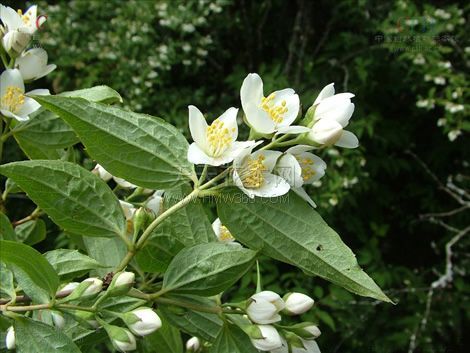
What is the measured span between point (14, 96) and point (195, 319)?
1.43 feet

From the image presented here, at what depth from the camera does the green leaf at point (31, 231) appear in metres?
1.07

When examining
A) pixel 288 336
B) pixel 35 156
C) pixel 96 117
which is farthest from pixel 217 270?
pixel 35 156

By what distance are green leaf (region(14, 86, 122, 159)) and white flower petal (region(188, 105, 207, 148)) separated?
176mm

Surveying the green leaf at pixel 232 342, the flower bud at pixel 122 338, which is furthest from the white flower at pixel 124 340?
the green leaf at pixel 232 342

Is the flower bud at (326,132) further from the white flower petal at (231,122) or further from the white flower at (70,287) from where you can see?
the white flower at (70,287)

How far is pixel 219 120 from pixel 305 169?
0.44ft

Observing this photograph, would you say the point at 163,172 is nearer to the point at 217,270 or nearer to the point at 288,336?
the point at 217,270

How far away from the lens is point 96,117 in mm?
705

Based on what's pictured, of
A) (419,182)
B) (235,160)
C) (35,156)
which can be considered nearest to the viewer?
(235,160)

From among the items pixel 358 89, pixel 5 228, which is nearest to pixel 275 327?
pixel 5 228

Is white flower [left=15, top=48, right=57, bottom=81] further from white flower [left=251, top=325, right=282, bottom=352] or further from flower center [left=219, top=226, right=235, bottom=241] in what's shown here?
white flower [left=251, top=325, right=282, bottom=352]

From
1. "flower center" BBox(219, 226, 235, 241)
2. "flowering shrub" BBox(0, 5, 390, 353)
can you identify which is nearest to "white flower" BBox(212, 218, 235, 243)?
"flower center" BBox(219, 226, 235, 241)

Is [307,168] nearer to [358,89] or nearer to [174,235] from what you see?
[174,235]

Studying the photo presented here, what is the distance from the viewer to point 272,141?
75 centimetres
